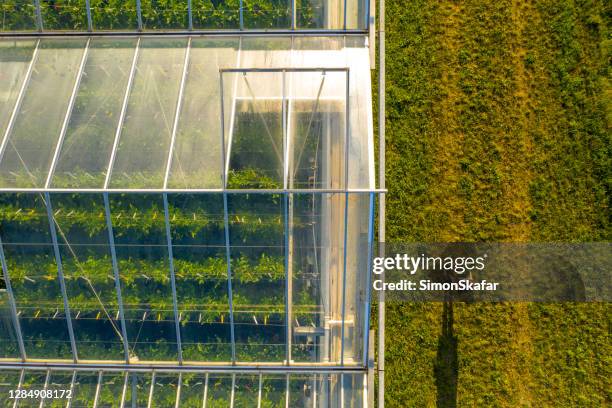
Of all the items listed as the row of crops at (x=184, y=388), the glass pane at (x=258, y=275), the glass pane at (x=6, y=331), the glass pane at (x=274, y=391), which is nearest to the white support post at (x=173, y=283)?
the row of crops at (x=184, y=388)

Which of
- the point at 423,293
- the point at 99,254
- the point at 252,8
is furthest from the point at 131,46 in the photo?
the point at 423,293

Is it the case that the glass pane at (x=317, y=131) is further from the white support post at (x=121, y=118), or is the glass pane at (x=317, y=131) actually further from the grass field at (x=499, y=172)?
the grass field at (x=499, y=172)

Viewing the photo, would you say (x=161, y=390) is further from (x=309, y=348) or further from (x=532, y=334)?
(x=532, y=334)

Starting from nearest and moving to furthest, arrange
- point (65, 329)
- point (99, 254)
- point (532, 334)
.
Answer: point (99, 254), point (65, 329), point (532, 334)

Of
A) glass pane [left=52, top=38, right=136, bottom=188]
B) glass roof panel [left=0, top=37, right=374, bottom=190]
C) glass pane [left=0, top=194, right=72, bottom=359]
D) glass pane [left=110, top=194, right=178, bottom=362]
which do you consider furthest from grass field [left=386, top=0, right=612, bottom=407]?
glass pane [left=0, top=194, right=72, bottom=359]

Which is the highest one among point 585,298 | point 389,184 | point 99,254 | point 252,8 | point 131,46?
point 252,8

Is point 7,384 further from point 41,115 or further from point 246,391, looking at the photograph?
point 41,115

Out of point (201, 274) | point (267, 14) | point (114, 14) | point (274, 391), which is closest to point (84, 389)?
point (201, 274)
